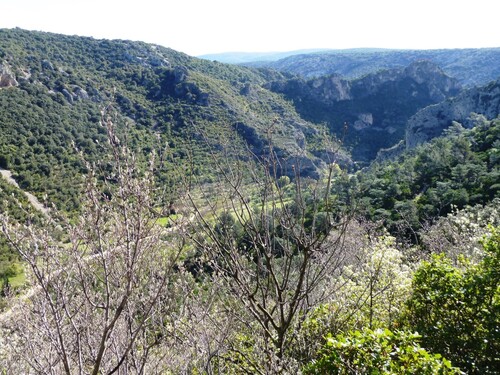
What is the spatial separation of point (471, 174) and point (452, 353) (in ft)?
96.1

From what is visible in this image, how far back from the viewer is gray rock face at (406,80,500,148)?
68500 millimetres

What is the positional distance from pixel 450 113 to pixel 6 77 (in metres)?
82.0

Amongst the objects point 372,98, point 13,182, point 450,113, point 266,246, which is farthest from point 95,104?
point 372,98

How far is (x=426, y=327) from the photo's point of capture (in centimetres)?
483

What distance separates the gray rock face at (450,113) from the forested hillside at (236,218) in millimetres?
324

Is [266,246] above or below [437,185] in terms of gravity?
above

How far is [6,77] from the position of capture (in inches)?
2415

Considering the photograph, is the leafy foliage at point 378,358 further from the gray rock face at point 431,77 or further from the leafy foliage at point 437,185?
the gray rock face at point 431,77

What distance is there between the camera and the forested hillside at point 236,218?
3076 mm

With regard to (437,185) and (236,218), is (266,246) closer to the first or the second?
(236,218)

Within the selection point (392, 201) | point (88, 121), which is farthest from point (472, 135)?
point (88, 121)

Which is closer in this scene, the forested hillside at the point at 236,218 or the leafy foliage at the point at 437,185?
the forested hillside at the point at 236,218

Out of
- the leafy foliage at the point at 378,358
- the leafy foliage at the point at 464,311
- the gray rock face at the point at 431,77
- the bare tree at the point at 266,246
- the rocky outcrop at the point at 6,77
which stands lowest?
the leafy foliage at the point at 464,311

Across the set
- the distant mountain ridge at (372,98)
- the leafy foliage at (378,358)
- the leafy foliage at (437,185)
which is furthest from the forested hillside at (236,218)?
the distant mountain ridge at (372,98)
